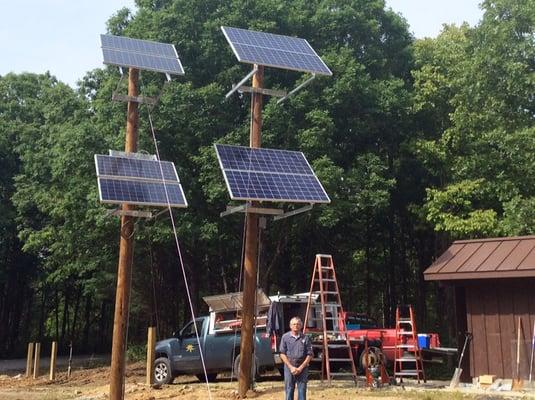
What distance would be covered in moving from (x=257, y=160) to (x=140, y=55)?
3959mm

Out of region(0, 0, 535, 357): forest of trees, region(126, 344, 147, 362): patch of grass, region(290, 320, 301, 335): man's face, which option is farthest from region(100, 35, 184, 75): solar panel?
region(126, 344, 147, 362): patch of grass

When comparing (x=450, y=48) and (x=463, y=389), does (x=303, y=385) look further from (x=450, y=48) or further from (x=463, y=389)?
(x=450, y=48)

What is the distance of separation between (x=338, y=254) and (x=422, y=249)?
200 inches

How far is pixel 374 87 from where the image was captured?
2317 centimetres

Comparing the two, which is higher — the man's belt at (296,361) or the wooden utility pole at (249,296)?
the wooden utility pole at (249,296)

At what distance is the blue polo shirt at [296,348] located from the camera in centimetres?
987

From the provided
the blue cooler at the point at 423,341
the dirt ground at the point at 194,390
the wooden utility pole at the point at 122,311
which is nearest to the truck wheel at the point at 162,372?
the dirt ground at the point at 194,390

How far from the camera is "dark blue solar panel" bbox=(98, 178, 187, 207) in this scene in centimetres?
1312

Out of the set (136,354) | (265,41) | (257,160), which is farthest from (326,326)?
(136,354)

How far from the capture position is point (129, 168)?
13.9 metres

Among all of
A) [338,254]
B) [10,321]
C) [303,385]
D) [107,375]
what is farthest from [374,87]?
[10,321]

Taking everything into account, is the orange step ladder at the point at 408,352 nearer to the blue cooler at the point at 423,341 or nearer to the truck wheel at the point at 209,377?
the blue cooler at the point at 423,341

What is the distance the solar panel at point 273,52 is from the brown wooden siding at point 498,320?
20.1 feet

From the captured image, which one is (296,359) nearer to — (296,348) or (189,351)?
(296,348)
